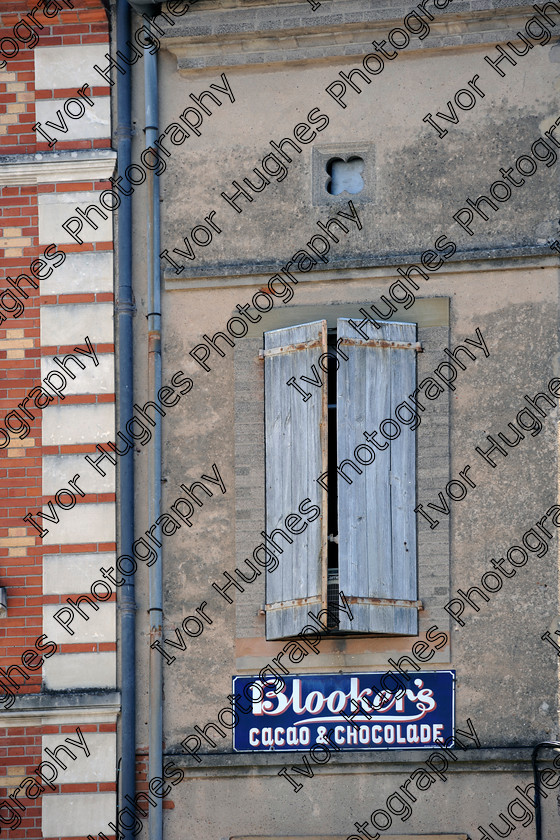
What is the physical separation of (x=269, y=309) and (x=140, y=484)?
169cm

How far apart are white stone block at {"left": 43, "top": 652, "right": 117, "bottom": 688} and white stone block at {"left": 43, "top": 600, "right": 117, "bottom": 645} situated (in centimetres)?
11

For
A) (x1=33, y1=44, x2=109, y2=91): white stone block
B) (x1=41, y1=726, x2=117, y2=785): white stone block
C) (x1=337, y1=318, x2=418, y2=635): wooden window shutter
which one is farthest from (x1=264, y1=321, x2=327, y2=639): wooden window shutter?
(x1=33, y1=44, x2=109, y2=91): white stone block

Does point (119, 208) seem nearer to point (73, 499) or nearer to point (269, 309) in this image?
point (269, 309)

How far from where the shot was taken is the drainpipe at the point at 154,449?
1046cm

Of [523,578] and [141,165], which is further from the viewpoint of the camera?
[141,165]

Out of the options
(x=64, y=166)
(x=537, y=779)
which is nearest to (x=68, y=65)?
(x=64, y=166)

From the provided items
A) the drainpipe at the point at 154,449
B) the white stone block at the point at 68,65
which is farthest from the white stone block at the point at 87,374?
the white stone block at the point at 68,65

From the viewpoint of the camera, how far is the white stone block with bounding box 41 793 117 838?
10.3 meters

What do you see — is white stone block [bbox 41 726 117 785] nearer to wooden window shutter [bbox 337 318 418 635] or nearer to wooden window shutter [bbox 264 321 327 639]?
wooden window shutter [bbox 264 321 327 639]

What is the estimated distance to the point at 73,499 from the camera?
35.7 ft

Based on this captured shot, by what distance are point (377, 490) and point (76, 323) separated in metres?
2.71

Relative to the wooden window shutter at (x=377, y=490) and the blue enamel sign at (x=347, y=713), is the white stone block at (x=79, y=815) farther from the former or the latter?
the wooden window shutter at (x=377, y=490)

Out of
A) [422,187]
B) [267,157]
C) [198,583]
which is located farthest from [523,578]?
[267,157]

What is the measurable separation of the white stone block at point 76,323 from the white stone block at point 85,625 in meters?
1.98
